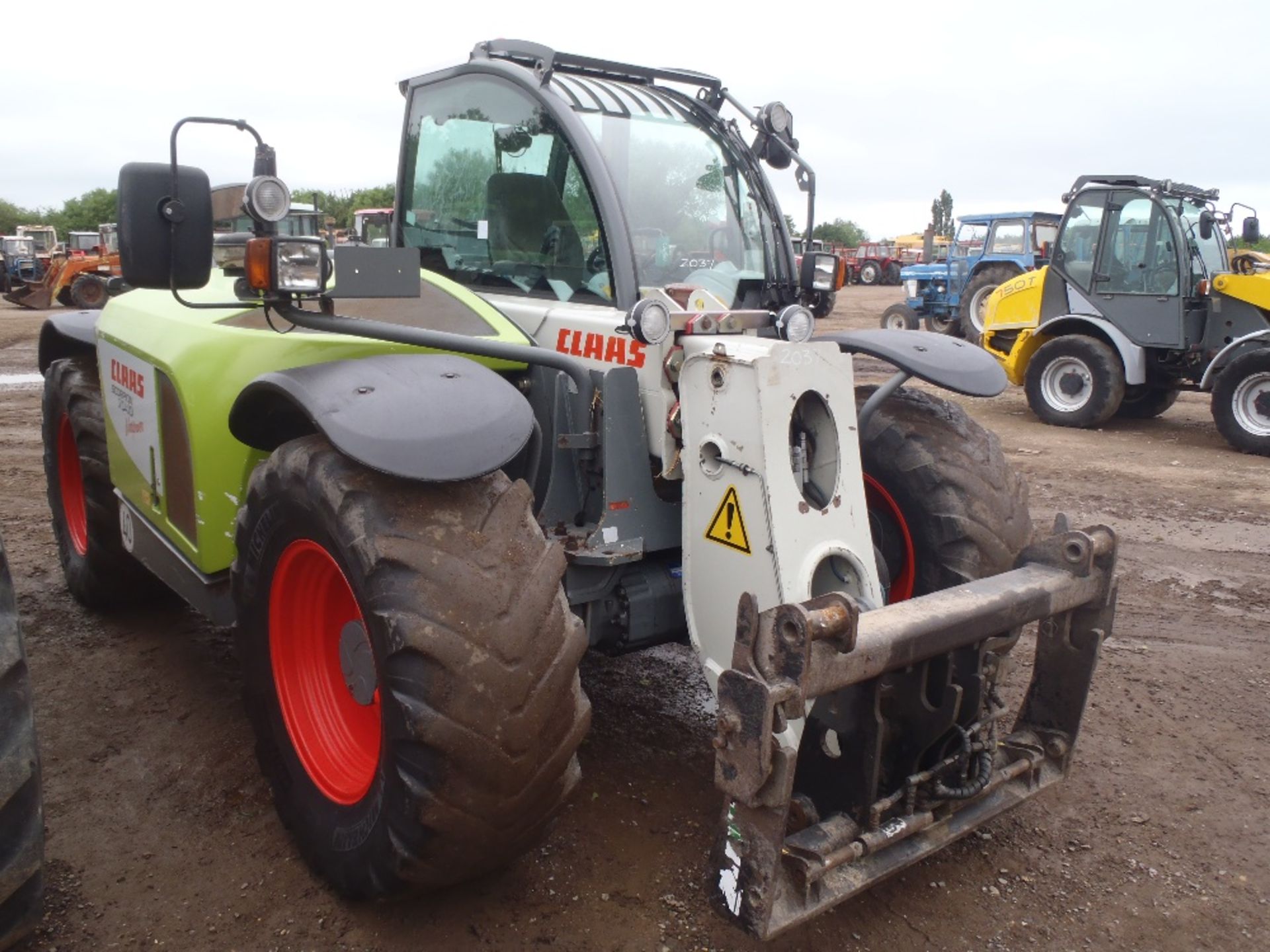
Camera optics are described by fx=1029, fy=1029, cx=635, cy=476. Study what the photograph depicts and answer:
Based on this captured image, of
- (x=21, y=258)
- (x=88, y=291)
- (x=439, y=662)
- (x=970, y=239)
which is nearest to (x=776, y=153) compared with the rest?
(x=439, y=662)

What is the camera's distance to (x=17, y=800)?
2.12m

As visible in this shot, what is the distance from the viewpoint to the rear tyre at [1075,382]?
10250mm

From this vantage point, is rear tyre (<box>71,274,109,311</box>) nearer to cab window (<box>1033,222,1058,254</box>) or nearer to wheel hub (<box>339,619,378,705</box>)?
cab window (<box>1033,222,1058,254</box>)

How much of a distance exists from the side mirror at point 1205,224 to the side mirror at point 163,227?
10.0 m

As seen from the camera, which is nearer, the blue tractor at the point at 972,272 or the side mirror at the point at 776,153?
the side mirror at the point at 776,153

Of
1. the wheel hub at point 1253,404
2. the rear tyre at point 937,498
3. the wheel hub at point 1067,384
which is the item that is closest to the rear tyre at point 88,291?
the wheel hub at point 1067,384

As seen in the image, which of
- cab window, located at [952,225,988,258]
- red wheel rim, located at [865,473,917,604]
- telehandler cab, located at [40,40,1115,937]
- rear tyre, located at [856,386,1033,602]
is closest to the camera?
telehandler cab, located at [40,40,1115,937]

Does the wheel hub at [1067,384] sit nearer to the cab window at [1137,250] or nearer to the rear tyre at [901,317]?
the cab window at [1137,250]

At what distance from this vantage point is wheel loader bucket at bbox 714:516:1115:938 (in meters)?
2.08

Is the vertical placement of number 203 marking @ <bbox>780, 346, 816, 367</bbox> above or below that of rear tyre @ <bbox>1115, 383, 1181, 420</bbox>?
above

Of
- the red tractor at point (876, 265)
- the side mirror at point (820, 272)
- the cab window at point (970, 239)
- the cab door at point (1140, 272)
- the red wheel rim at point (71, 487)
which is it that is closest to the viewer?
the side mirror at point (820, 272)

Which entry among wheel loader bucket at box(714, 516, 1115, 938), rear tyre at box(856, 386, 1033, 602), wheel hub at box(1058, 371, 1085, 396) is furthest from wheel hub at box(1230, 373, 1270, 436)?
wheel loader bucket at box(714, 516, 1115, 938)

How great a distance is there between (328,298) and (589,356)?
29.5 inches

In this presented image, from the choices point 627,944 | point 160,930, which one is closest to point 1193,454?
point 627,944
